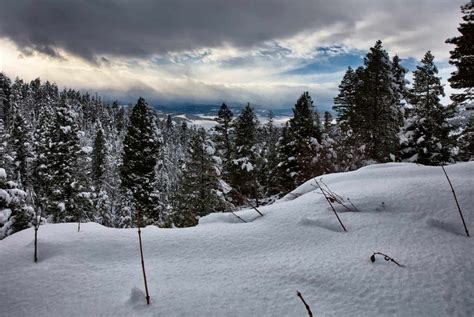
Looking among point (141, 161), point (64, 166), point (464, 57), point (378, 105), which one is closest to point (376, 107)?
point (378, 105)

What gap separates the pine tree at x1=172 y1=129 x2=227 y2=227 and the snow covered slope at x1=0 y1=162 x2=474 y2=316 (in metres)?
15.4

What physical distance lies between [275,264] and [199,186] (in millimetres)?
17340

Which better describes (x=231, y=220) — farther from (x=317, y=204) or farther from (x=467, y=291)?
(x=467, y=291)

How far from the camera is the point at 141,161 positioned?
25.0 m

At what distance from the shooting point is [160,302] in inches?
86.4

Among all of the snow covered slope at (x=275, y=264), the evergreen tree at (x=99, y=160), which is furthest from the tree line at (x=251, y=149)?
the evergreen tree at (x=99, y=160)

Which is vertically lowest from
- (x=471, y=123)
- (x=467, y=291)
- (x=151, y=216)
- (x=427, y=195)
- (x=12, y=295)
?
(x=151, y=216)

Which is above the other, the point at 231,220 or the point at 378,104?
the point at 378,104

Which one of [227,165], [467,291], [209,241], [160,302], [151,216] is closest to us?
[467,291]

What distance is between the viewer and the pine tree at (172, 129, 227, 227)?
63.4 feet

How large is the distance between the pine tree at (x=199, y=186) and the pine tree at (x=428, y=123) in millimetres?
11631

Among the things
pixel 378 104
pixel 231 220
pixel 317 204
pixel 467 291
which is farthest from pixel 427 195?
pixel 378 104

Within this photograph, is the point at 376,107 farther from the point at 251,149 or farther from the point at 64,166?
the point at 64,166

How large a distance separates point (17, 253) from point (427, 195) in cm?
426
